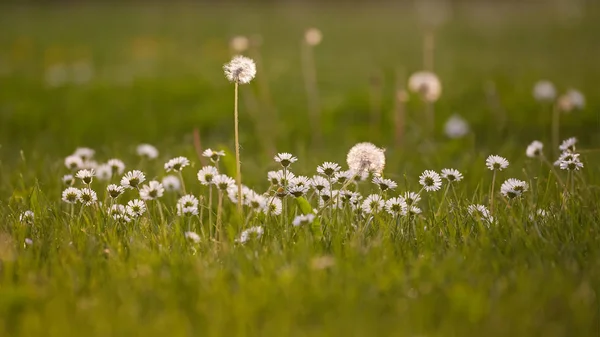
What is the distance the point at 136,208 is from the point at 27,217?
38 cm

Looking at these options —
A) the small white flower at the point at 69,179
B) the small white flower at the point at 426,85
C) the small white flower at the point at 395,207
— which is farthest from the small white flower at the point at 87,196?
the small white flower at the point at 426,85

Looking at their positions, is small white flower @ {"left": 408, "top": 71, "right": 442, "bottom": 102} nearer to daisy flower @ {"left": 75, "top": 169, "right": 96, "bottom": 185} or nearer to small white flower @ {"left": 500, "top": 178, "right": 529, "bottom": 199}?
small white flower @ {"left": 500, "top": 178, "right": 529, "bottom": 199}

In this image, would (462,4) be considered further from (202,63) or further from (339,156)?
(339,156)

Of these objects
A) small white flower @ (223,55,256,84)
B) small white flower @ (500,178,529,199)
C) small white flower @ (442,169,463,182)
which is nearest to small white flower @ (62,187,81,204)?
small white flower @ (223,55,256,84)

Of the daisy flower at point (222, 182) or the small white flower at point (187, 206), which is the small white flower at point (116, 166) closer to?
the small white flower at point (187, 206)

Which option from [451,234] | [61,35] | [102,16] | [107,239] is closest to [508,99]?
[451,234]

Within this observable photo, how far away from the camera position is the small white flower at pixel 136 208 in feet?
8.72

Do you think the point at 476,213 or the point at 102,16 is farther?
the point at 102,16

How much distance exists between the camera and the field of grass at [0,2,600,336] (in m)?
1.84

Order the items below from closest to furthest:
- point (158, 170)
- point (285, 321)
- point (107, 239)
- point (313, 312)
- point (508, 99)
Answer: point (285, 321) → point (313, 312) → point (107, 239) → point (158, 170) → point (508, 99)

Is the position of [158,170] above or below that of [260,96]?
below

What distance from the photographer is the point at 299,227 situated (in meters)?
2.51

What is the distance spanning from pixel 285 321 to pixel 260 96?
4436 millimetres

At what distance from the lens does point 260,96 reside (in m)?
6.08
